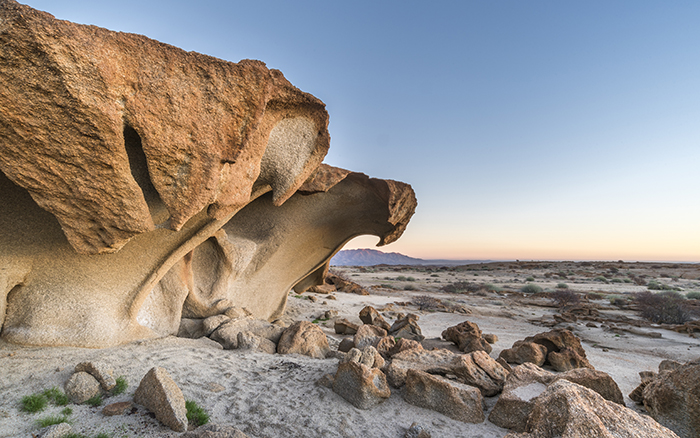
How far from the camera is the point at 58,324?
4129mm

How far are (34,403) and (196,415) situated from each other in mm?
1299

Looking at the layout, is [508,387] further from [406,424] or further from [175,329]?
[175,329]

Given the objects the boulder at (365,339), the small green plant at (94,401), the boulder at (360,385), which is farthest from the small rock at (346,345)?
the small green plant at (94,401)

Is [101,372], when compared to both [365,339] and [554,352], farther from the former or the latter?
[554,352]

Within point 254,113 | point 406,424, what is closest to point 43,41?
point 254,113

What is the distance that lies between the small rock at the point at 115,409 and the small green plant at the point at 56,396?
390mm

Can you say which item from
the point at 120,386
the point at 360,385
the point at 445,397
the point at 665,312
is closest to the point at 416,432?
the point at 445,397

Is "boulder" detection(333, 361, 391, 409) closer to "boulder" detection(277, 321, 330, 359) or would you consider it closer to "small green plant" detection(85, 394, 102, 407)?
"boulder" detection(277, 321, 330, 359)

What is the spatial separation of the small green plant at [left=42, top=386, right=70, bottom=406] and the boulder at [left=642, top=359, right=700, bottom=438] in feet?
17.6

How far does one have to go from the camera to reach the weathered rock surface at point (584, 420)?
6.32ft

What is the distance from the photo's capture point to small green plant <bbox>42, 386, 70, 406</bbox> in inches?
114

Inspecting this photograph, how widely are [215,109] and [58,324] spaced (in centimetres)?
337

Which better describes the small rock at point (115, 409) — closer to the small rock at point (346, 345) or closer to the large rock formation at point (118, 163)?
the large rock formation at point (118, 163)

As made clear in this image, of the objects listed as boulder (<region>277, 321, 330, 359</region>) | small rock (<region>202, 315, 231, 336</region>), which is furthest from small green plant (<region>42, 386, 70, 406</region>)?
small rock (<region>202, 315, 231, 336</region>)
